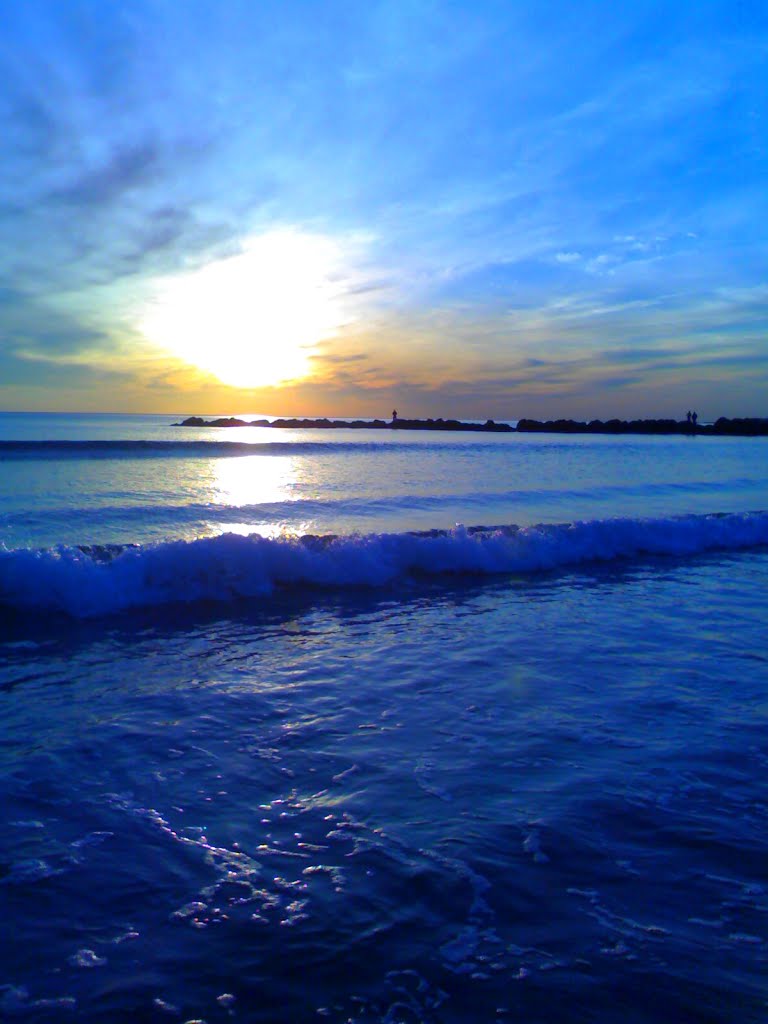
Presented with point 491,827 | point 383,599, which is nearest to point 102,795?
point 491,827

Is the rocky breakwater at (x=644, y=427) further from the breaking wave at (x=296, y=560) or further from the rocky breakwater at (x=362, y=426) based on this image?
the breaking wave at (x=296, y=560)

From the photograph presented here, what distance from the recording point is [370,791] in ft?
13.7

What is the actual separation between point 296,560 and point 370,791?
666 centimetres

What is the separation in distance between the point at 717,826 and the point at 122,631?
249 inches

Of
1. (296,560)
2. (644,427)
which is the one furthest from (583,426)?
(296,560)

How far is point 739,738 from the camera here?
4.96 metres

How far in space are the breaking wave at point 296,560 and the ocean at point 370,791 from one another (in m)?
0.05

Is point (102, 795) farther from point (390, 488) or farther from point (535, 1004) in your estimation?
point (390, 488)

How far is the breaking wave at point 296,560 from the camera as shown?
8.83 meters

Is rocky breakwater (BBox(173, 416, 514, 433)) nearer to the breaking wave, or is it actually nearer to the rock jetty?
the rock jetty

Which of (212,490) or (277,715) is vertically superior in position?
(212,490)

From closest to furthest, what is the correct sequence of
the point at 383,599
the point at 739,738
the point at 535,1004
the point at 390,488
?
the point at 535,1004
the point at 739,738
the point at 383,599
the point at 390,488

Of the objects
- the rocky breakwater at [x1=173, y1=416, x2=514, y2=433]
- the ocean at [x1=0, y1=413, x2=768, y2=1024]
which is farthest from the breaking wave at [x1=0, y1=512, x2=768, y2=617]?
the rocky breakwater at [x1=173, y1=416, x2=514, y2=433]

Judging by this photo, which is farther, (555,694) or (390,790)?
(555,694)
